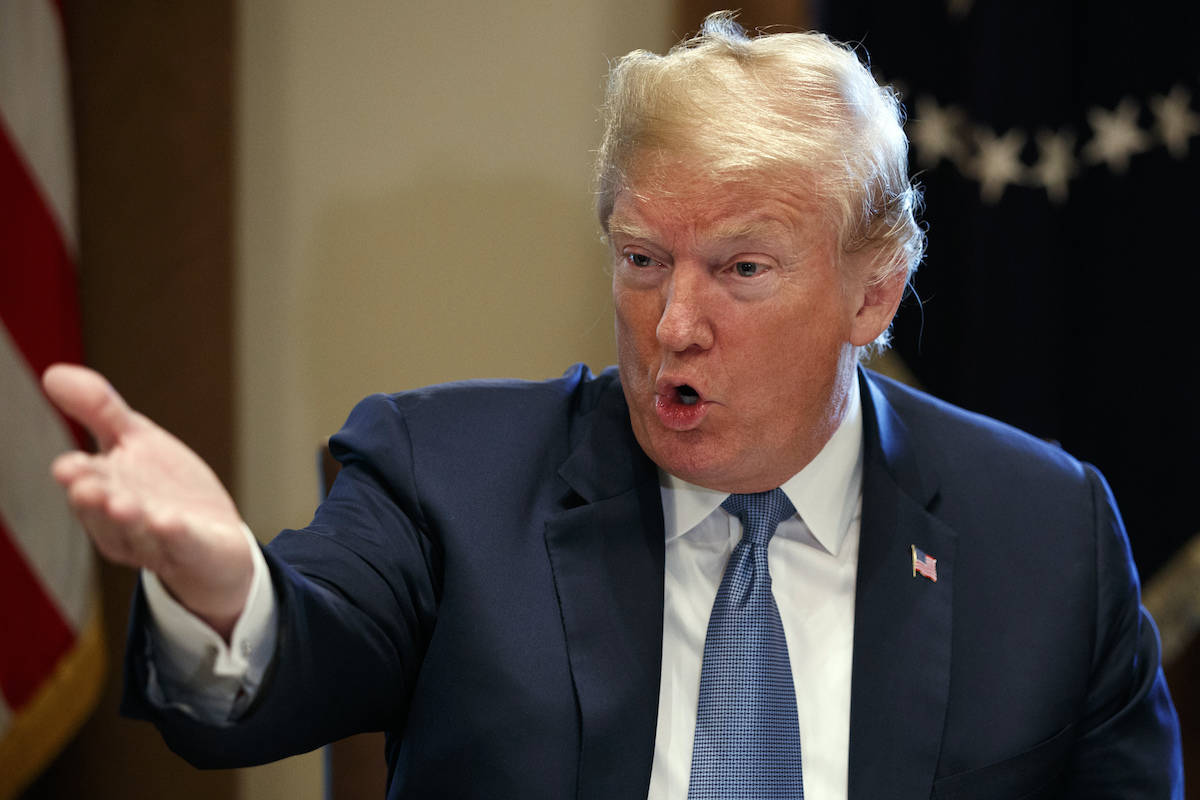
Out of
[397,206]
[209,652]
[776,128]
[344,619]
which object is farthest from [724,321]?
[397,206]

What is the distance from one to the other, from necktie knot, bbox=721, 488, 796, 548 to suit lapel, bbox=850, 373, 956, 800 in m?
0.11

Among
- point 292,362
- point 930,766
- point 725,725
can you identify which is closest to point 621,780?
point 725,725

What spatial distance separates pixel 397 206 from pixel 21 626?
39.6 inches

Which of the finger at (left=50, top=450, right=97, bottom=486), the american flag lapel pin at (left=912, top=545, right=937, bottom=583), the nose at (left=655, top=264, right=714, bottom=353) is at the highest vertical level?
the finger at (left=50, top=450, right=97, bottom=486)

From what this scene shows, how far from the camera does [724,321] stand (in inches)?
55.8

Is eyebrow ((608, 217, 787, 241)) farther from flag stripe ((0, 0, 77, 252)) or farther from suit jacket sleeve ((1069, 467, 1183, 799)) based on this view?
flag stripe ((0, 0, 77, 252))

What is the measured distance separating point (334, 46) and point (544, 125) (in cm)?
44

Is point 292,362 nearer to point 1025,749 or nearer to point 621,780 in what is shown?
point 621,780

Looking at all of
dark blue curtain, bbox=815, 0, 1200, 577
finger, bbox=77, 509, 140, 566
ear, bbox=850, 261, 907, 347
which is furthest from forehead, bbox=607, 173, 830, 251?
dark blue curtain, bbox=815, 0, 1200, 577

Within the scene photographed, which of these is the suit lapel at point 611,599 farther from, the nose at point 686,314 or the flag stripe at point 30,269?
the flag stripe at point 30,269

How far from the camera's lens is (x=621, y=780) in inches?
54.2

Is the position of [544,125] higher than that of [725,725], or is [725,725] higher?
[544,125]

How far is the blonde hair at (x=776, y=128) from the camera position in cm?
142

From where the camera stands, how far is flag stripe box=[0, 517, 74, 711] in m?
2.02
